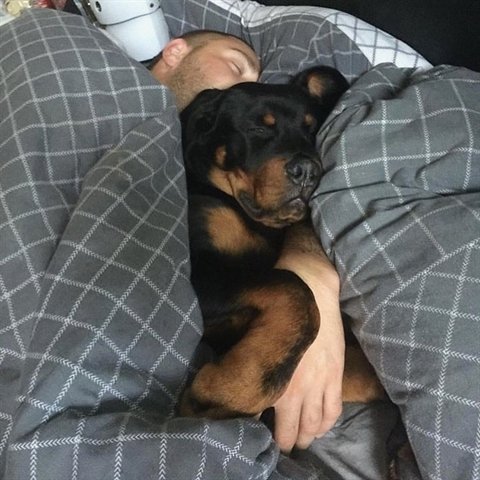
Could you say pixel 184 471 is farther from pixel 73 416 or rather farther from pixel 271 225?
pixel 271 225

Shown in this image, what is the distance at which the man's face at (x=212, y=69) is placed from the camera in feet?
4.60

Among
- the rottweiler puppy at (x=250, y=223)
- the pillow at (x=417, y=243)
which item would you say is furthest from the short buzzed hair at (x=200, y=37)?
the pillow at (x=417, y=243)

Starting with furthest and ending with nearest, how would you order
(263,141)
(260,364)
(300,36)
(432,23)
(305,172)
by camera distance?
(300,36) < (432,23) < (263,141) < (305,172) < (260,364)

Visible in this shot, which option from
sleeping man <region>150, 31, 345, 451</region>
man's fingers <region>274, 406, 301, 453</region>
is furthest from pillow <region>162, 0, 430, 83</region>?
man's fingers <region>274, 406, 301, 453</region>

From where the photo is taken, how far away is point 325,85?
1296 mm

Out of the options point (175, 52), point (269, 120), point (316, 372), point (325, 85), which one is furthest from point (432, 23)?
point (316, 372)

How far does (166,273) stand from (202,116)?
0.44 meters

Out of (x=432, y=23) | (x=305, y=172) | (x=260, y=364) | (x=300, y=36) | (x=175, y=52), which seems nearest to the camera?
(x=260, y=364)

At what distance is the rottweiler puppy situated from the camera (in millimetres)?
894

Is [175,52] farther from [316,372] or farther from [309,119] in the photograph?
[316,372]

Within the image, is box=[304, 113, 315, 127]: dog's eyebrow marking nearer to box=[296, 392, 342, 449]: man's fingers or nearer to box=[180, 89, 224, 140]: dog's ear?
box=[180, 89, 224, 140]: dog's ear

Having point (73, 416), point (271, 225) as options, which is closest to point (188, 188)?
point (271, 225)

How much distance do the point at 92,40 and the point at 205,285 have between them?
A: 0.61m

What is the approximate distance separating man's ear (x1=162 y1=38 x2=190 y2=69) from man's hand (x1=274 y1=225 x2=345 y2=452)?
2.39ft
